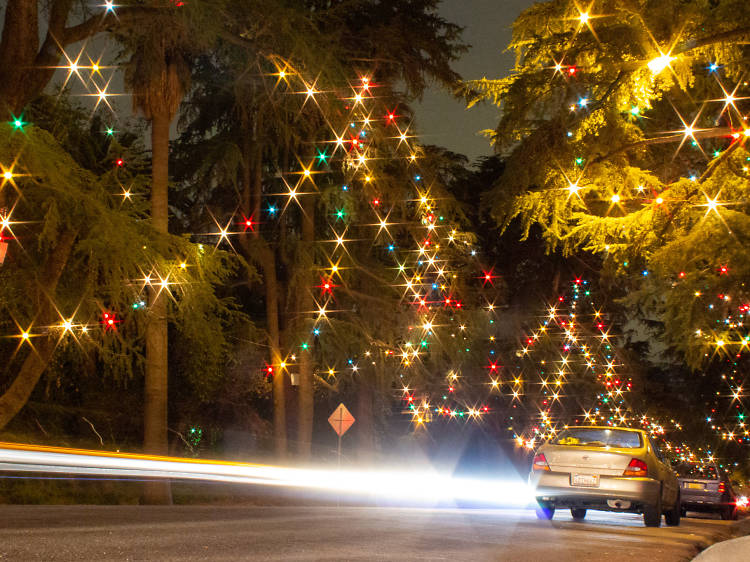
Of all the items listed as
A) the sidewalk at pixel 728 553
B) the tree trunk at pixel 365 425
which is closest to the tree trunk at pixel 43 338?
the sidewalk at pixel 728 553

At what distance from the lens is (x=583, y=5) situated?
1365 cm

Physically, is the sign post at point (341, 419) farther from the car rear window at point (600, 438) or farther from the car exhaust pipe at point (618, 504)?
the car exhaust pipe at point (618, 504)

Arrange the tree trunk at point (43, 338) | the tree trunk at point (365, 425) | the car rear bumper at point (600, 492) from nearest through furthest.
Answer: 1. the car rear bumper at point (600, 492)
2. the tree trunk at point (43, 338)
3. the tree trunk at point (365, 425)


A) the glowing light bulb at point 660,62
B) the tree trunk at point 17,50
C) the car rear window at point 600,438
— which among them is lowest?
the car rear window at point 600,438

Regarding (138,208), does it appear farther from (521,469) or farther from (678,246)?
(521,469)

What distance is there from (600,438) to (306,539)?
24.5 feet

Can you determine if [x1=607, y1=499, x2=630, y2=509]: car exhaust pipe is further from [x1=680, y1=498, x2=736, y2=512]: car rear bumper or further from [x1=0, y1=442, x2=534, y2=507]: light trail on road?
[x1=680, y1=498, x2=736, y2=512]: car rear bumper

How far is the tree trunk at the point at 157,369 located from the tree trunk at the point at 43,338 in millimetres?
2413

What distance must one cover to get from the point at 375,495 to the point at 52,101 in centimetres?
1309

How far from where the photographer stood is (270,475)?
20828 millimetres

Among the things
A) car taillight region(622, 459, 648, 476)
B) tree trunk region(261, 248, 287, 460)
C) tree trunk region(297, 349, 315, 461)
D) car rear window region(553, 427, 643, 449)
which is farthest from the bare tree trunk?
car taillight region(622, 459, 648, 476)

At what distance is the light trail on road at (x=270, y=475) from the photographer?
12922 millimetres

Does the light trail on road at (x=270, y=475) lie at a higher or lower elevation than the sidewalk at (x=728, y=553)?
higher

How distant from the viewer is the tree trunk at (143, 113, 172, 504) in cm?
2000
